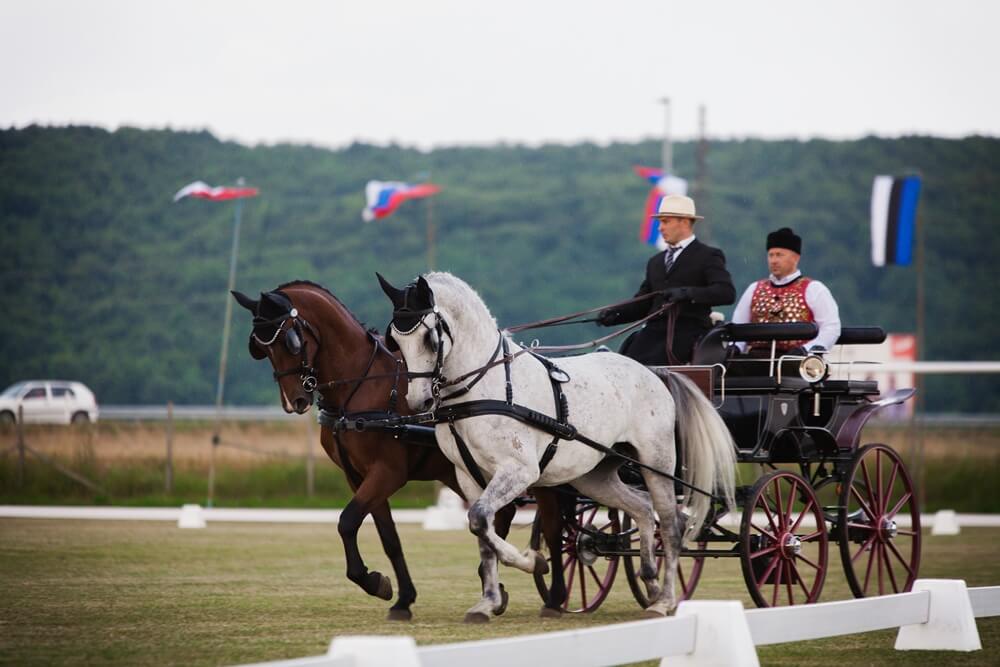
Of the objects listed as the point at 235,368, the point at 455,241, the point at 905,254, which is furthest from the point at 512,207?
the point at 905,254

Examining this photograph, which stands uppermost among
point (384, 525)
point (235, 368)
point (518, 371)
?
Result: point (518, 371)

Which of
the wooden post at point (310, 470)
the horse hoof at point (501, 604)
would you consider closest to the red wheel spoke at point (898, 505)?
the horse hoof at point (501, 604)

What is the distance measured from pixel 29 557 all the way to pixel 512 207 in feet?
203

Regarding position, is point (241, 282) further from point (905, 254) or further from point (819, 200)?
point (905, 254)

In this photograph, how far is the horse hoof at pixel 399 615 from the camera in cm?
922

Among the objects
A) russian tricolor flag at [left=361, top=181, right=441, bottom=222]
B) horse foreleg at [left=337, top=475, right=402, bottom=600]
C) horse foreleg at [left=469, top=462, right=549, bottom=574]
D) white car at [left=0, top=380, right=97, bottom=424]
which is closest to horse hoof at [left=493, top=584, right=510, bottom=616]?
horse foreleg at [left=469, top=462, right=549, bottom=574]

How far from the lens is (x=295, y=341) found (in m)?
9.66

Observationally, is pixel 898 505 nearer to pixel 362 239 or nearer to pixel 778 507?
pixel 778 507

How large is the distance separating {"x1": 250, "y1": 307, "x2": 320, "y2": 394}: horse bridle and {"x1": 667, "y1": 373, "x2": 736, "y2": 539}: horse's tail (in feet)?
7.77

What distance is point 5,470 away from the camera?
2372 centimetres

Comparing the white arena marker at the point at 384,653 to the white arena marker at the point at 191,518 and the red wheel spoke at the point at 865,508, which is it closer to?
the red wheel spoke at the point at 865,508

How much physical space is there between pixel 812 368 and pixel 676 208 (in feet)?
4.74

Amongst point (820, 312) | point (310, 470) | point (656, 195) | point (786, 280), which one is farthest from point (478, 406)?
point (656, 195)

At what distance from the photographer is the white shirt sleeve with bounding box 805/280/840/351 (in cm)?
1051
